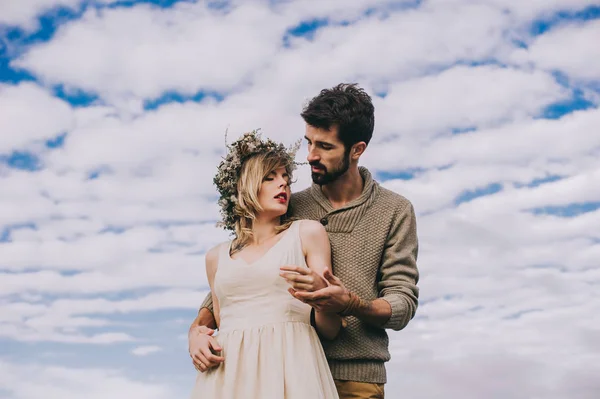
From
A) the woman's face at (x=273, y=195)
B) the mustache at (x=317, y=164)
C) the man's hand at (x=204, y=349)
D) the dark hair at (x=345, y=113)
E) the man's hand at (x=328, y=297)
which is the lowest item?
the man's hand at (x=204, y=349)

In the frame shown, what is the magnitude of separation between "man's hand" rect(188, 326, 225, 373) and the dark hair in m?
1.80

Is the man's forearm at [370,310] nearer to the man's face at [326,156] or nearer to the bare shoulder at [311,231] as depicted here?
the bare shoulder at [311,231]

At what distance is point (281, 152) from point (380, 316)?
1.33 meters

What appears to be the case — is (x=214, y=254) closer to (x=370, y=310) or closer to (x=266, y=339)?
(x=266, y=339)

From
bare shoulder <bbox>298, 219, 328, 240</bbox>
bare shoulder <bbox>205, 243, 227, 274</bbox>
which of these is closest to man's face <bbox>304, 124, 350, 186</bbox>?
bare shoulder <bbox>298, 219, 328, 240</bbox>

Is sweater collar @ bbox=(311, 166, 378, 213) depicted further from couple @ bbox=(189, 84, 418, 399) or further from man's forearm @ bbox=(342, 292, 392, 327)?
man's forearm @ bbox=(342, 292, 392, 327)

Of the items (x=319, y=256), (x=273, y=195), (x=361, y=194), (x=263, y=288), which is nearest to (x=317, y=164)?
(x=361, y=194)

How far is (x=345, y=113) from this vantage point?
586 cm

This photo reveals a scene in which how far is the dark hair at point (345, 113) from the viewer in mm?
5820

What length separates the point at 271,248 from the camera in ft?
16.6

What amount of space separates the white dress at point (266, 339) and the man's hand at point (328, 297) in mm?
324

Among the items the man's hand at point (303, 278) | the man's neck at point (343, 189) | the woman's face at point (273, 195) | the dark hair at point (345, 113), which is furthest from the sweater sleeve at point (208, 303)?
the dark hair at point (345, 113)

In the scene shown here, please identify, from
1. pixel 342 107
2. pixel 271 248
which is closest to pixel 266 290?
pixel 271 248

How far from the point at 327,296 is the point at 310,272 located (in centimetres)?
19
